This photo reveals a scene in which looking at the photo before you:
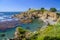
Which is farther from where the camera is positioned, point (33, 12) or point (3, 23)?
point (33, 12)

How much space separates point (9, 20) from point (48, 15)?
4.55 metres

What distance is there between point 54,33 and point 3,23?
15.1 ft

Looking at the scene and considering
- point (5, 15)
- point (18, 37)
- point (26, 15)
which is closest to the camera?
point (18, 37)

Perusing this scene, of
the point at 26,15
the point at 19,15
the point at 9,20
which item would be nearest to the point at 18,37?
the point at 9,20

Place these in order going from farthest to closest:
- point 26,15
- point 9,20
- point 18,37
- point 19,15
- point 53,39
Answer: point 26,15, point 19,15, point 9,20, point 18,37, point 53,39

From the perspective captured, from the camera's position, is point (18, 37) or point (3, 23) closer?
point (18, 37)

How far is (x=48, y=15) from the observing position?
12.9 metres

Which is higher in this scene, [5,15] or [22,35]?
[5,15]

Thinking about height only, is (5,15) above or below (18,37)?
above

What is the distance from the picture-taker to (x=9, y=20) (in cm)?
892

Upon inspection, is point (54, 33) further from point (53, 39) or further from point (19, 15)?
point (19, 15)

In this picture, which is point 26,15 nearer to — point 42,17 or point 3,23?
point 42,17

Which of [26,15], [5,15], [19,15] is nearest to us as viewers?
[5,15]

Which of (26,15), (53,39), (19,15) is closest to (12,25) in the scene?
(19,15)
